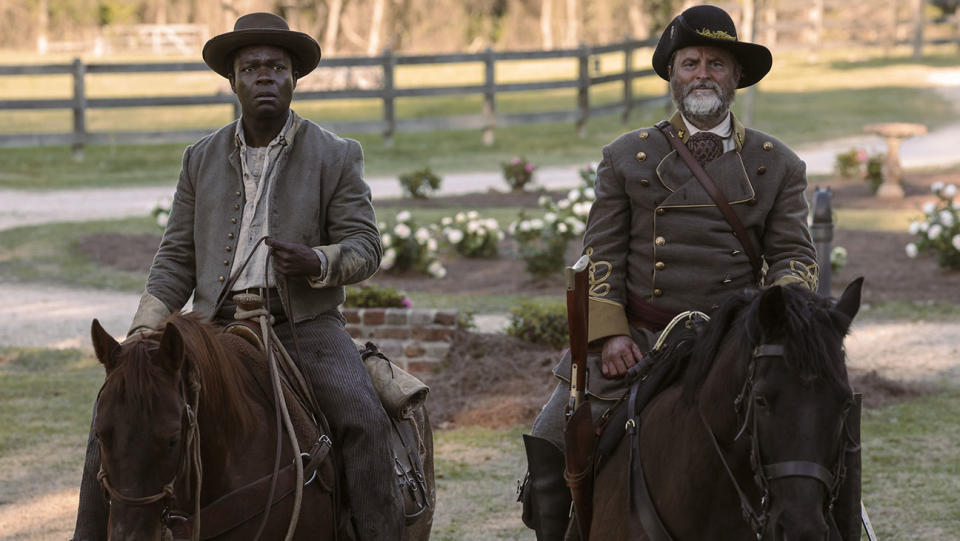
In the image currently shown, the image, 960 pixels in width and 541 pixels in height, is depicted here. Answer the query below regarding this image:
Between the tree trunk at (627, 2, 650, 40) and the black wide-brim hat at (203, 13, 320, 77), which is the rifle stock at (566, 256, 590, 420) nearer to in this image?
the black wide-brim hat at (203, 13, 320, 77)

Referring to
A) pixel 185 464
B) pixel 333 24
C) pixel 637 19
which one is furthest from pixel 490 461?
pixel 637 19

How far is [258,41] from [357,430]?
141cm

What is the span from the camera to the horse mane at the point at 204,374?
351 centimetres

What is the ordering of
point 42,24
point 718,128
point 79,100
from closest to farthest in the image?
1. point 718,128
2. point 79,100
3. point 42,24

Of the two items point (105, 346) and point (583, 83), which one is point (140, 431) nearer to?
point (105, 346)

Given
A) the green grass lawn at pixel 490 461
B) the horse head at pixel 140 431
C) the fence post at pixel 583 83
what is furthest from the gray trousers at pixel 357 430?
the fence post at pixel 583 83

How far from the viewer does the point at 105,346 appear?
3.58 meters

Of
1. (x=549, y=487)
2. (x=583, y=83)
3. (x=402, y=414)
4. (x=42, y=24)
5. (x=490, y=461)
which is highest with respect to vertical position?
(x=42, y=24)

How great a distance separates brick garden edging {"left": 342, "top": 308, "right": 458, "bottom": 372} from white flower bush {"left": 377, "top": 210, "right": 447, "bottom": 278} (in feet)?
13.4

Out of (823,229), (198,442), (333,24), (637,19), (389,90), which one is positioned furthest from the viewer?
(637,19)

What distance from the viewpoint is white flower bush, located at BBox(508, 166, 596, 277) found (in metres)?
14.0

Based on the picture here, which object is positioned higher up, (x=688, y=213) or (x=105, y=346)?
(x=688, y=213)

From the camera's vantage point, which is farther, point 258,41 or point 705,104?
point 258,41

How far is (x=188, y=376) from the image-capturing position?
12.2ft
